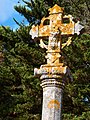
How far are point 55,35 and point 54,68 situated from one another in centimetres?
76

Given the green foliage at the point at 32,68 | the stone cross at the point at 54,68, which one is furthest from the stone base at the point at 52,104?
the green foliage at the point at 32,68

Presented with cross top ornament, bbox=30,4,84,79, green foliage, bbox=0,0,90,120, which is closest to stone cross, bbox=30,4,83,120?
cross top ornament, bbox=30,4,84,79

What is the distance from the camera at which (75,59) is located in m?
16.4

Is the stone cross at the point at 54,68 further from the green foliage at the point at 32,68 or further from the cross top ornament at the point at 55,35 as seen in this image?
the green foliage at the point at 32,68

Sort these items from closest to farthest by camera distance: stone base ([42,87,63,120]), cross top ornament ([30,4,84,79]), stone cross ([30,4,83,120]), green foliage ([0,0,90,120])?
stone base ([42,87,63,120]), stone cross ([30,4,83,120]), cross top ornament ([30,4,84,79]), green foliage ([0,0,90,120])

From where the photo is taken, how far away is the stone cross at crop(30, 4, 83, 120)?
286 inches

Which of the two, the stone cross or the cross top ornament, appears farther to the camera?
the cross top ornament

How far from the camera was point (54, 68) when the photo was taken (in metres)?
7.47

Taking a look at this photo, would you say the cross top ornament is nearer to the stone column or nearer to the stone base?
the stone column

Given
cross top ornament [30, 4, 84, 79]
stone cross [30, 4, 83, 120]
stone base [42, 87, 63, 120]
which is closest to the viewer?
stone base [42, 87, 63, 120]

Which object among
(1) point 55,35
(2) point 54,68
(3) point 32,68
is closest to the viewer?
(2) point 54,68

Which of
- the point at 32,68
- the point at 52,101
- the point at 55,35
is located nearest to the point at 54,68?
the point at 52,101

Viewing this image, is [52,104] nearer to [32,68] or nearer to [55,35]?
[55,35]

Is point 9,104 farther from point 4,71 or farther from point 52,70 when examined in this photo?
point 52,70
